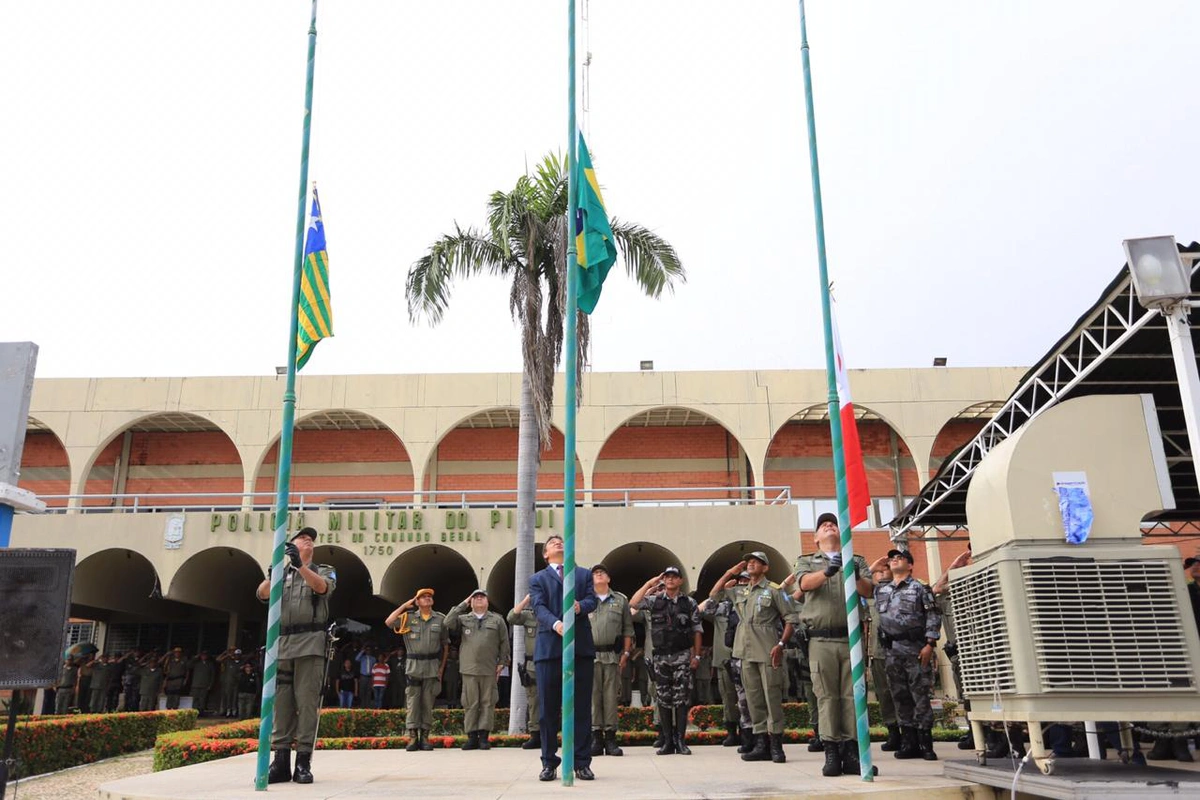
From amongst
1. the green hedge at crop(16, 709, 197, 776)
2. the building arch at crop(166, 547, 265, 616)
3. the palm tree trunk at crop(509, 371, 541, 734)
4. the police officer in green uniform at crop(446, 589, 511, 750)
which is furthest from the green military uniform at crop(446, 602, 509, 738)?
the building arch at crop(166, 547, 265, 616)

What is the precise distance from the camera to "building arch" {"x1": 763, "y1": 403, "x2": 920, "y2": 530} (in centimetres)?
2764

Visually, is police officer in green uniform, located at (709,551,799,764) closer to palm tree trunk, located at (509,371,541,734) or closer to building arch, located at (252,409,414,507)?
palm tree trunk, located at (509,371,541,734)

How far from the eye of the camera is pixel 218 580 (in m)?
22.7

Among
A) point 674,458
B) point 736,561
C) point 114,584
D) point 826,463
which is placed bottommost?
point 114,584

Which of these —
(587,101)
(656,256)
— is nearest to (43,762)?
(656,256)

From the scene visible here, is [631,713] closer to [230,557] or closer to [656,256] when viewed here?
[656,256]

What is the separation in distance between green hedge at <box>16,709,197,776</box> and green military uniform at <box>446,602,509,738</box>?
5173mm

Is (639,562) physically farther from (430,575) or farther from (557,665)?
(557,665)

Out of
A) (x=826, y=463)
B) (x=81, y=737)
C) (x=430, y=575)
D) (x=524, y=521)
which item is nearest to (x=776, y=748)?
(x=524, y=521)

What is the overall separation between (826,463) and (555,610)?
71.4 ft

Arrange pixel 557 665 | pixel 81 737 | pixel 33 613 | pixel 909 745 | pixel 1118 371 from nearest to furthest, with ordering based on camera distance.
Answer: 1. pixel 33 613
2. pixel 557 665
3. pixel 909 745
4. pixel 1118 371
5. pixel 81 737

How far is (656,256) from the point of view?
16500 mm

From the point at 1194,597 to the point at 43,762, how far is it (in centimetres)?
1378

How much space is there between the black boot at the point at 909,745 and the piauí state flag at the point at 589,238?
16.0 feet
